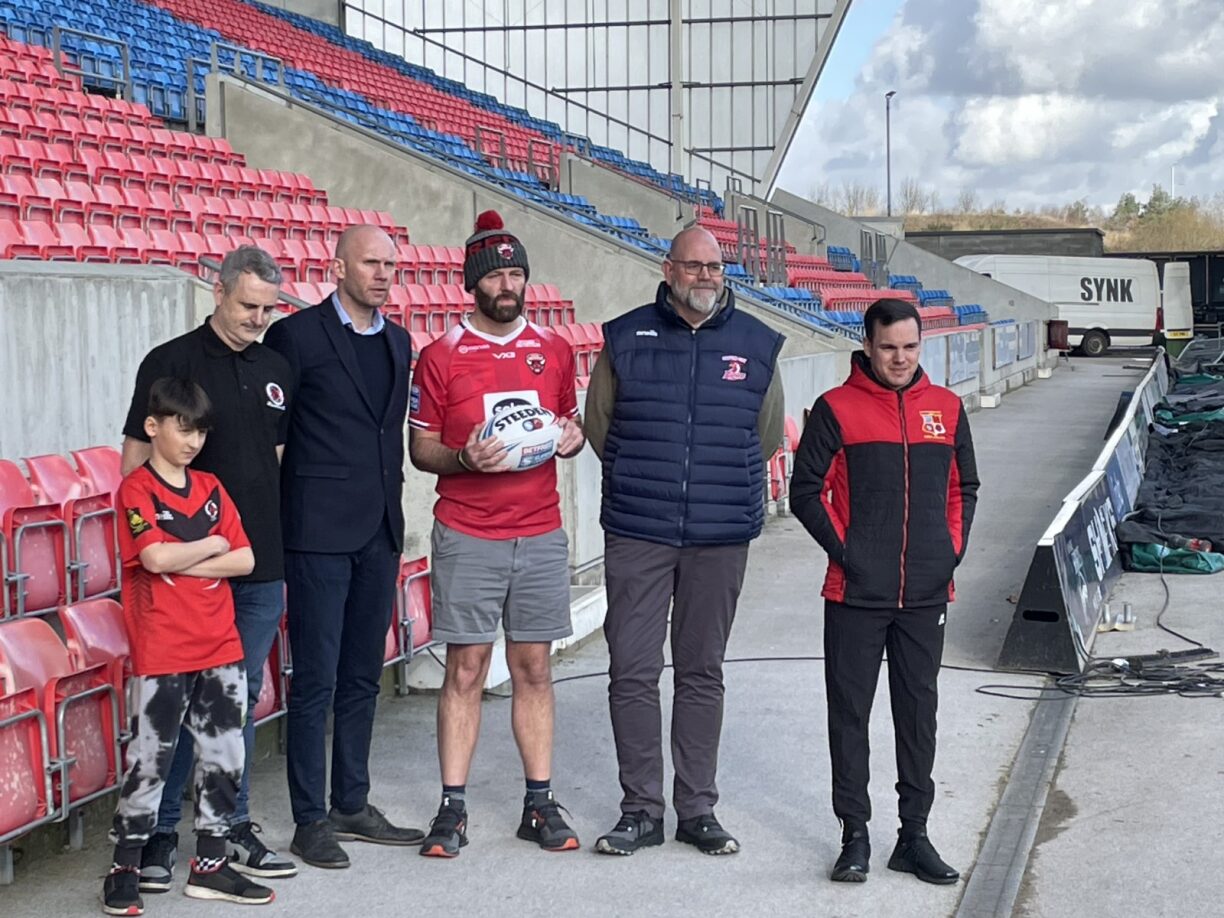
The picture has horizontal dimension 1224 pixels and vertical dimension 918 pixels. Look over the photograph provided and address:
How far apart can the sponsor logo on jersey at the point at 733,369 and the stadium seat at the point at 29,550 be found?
7.91ft

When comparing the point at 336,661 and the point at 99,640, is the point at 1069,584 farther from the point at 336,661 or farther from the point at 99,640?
the point at 99,640

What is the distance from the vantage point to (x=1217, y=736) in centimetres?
646

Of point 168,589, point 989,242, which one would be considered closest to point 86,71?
point 168,589

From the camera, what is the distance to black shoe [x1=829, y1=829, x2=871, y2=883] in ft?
16.1

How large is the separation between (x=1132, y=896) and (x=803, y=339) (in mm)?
13327

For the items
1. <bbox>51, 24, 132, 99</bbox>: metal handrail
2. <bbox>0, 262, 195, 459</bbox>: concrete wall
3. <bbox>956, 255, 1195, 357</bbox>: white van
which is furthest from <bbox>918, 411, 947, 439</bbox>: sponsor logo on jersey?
<bbox>956, 255, 1195, 357</bbox>: white van

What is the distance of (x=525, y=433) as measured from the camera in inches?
202

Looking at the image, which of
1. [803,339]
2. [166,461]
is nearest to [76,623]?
[166,461]

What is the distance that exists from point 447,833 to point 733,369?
5.73 ft

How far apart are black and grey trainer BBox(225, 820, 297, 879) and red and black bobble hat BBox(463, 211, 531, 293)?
5.99 ft

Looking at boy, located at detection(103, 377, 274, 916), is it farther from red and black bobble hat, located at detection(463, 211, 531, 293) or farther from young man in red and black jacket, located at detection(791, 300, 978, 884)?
young man in red and black jacket, located at detection(791, 300, 978, 884)

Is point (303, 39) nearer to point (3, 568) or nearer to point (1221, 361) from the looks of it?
point (1221, 361)

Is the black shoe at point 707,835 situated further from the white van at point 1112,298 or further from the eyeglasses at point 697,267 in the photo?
the white van at point 1112,298

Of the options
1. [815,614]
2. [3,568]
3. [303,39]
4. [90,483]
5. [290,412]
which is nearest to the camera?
[290,412]
